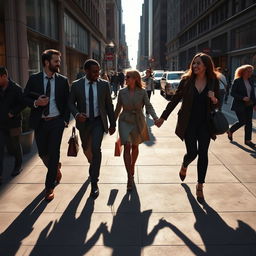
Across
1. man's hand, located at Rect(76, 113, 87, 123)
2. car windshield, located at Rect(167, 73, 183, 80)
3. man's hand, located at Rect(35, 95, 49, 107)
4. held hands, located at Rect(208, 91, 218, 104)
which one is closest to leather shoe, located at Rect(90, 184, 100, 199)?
man's hand, located at Rect(76, 113, 87, 123)

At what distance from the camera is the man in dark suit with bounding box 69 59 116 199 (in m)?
4.97

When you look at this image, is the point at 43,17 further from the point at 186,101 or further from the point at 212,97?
the point at 212,97

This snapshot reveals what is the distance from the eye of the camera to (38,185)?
18.2 feet

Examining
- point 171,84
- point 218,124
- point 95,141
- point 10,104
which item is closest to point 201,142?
point 218,124

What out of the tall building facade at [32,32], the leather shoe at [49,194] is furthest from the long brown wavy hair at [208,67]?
the tall building facade at [32,32]

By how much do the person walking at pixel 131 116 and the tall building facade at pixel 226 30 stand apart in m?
21.2

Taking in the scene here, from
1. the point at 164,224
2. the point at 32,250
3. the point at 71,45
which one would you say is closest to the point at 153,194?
the point at 164,224

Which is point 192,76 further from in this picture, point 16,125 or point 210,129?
point 16,125

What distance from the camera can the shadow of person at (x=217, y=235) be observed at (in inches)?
139

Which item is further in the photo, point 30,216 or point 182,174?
point 182,174

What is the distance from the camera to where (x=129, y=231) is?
3941mm

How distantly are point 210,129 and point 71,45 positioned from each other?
21.9 m

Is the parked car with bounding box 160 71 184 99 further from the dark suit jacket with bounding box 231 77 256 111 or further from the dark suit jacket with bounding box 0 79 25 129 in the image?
the dark suit jacket with bounding box 0 79 25 129

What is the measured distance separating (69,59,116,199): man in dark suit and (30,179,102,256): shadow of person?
2.14 feet
